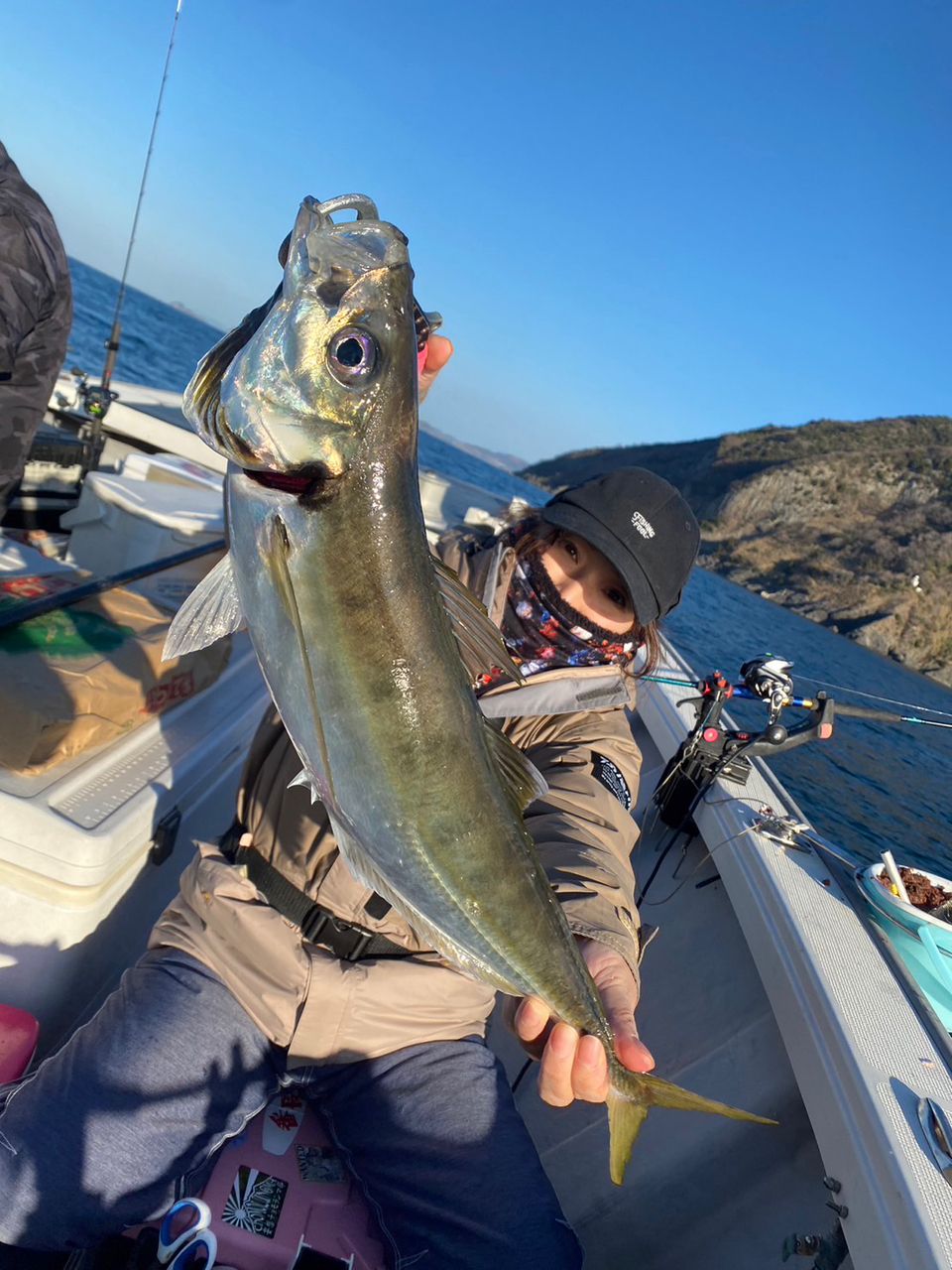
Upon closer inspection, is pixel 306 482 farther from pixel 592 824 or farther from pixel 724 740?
pixel 724 740

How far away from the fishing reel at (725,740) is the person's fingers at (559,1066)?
292cm

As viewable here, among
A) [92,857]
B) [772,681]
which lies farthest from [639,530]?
[772,681]

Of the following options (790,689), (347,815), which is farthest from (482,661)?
(790,689)

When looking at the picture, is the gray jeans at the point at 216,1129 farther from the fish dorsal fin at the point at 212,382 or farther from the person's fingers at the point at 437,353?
the person's fingers at the point at 437,353

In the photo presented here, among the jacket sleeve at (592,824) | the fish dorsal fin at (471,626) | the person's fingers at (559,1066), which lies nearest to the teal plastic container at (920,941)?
the jacket sleeve at (592,824)

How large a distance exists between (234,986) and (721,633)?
43261 mm

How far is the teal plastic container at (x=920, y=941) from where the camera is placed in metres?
3.38

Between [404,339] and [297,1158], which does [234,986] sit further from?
[404,339]

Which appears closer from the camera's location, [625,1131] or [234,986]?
[625,1131]

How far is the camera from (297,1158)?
2691 millimetres

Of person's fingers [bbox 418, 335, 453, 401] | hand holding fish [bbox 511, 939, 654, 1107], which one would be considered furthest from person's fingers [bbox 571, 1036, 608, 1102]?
person's fingers [bbox 418, 335, 453, 401]

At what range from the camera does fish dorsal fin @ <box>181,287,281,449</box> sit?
1837 mm

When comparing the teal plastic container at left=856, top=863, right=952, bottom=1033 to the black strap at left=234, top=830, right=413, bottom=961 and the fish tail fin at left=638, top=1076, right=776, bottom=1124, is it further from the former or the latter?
the black strap at left=234, top=830, right=413, bottom=961

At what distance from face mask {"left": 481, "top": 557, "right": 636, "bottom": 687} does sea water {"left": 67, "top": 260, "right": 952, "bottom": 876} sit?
4.03m
